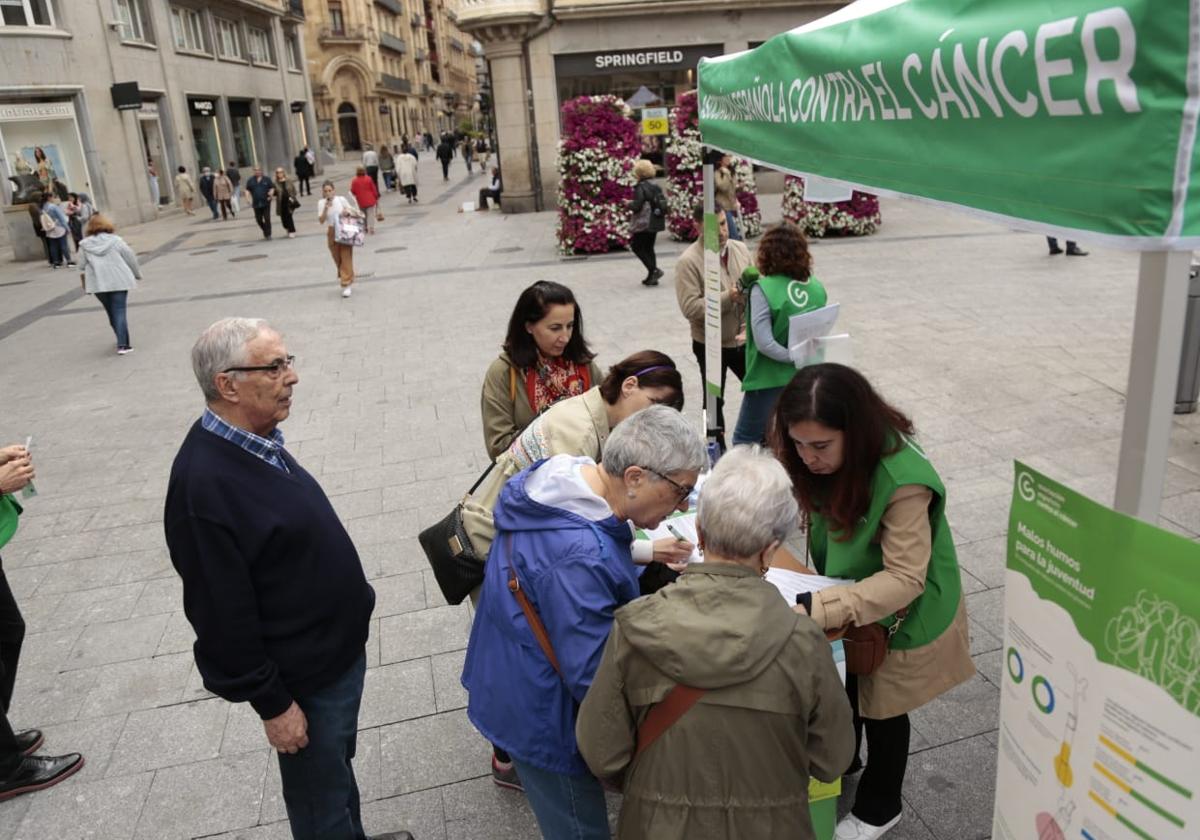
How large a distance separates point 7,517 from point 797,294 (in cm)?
375

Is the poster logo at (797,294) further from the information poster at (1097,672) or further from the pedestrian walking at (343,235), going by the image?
the pedestrian walking at (343,235)

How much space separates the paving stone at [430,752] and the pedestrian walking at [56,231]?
18.3 metres

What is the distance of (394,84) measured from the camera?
6581 cm

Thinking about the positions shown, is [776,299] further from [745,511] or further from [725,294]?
[745,511]

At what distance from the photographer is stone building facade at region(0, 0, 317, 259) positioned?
21812 millimetres

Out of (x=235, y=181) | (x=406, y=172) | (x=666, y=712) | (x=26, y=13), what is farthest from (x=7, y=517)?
(x=235, y=181)

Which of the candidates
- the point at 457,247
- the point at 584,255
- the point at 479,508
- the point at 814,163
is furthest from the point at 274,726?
the point at 457,247

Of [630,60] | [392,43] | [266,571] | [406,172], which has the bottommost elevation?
[266,571]

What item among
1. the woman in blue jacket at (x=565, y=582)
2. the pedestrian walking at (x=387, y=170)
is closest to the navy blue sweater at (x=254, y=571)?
the woman in blue jacket at (x=565, y=582)

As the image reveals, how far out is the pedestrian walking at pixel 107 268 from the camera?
9.86 m

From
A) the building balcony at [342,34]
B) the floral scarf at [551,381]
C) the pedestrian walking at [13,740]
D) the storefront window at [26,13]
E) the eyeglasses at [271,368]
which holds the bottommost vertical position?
the pedestrian walking at [13,740]

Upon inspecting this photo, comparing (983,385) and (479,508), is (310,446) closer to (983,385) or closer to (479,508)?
(479,508)

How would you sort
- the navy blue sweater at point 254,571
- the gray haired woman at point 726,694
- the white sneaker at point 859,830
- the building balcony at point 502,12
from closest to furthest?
the gray haired woman at point 726,694, the navy blue sweater at point 254,571, the white sneaker at point 859,830, the building balcony at point 502,12

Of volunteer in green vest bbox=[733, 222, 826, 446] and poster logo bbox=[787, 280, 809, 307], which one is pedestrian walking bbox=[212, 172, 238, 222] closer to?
volunteer in green vest bbox=[733, 222, 826, 446]
